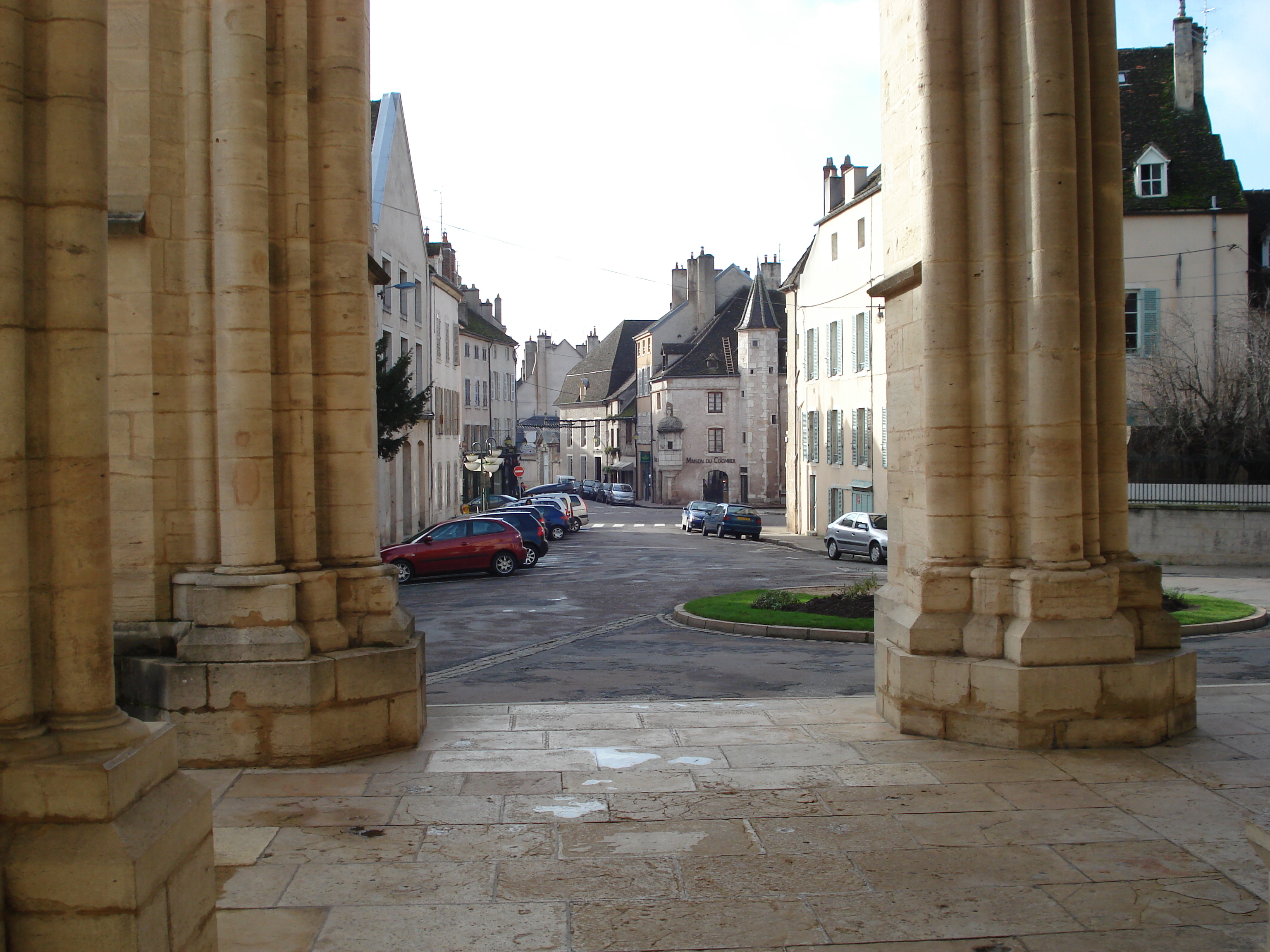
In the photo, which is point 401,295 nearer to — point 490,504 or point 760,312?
point 490,504

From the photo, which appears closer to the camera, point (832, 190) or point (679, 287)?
point (832, 190)

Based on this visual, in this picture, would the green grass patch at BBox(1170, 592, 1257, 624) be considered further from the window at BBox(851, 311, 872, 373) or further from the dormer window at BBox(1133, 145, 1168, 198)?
the window at BBox(851, 311, 872, 373)

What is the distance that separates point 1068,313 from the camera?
746cm

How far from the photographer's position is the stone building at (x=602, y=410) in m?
83.8

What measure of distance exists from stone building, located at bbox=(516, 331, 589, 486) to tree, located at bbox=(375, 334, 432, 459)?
5868cm

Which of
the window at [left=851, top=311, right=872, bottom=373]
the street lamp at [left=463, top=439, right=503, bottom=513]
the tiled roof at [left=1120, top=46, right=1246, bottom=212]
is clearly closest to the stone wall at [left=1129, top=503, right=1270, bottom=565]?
the tiled roof at [left=1120, top=46, right=1246, bottom=212]

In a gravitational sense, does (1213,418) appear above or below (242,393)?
above

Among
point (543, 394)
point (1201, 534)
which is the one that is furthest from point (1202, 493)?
point (543, 394)

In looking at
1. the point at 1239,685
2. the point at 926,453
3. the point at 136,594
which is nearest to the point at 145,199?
the point at 136,594

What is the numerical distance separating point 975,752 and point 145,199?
648 cm

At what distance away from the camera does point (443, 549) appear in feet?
85.0

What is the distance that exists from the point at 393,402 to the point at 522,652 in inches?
534

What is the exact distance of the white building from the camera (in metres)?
33.1

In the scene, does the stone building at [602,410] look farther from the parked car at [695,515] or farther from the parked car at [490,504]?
the parked car at [695,515]
